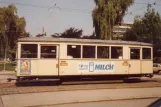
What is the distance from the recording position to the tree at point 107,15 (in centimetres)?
4041

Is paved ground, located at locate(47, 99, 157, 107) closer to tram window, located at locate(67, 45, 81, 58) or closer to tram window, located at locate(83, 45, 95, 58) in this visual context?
tram window, located at locate(67, 45, 81, 58)

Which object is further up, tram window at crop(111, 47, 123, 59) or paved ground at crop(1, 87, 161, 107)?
tram window at crop(111, 47, 123, 59)

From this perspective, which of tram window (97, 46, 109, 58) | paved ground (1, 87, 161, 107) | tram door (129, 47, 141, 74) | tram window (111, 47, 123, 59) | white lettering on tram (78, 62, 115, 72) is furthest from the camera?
tram door (129, 47, 141, 74)

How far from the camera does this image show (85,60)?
17.5 metres

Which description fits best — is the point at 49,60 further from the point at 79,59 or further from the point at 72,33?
the point at 72,33

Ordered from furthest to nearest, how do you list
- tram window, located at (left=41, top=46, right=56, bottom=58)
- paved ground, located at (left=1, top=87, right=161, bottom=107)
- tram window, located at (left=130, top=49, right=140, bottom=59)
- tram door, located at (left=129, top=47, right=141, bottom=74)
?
tram window, located at (left=130, top=49, right=140, bottom=59), tram door, located at (left=129, top=47, right=141, bottom=74), tram window, located at (left=41, top=46, right=56, bottom=58), paved ground, located at (left=1, top=87, right=161, bottom=107)

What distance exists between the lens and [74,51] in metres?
17.3

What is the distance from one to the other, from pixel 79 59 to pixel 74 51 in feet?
2.01

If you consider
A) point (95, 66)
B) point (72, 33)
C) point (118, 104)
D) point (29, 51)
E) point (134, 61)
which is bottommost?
point (118, 104)

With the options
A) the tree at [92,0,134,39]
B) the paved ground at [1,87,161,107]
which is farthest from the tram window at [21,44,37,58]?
the tree at [92,0,134,39]

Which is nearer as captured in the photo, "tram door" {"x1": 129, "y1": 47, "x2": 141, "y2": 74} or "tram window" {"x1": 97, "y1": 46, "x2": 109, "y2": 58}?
"tram window" {"x1": 97, "y1": 46, "x2": 109, "y2": 58}

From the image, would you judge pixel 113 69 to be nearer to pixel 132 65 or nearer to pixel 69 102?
pixel 132 65

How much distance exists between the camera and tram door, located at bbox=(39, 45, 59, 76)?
16.5 m

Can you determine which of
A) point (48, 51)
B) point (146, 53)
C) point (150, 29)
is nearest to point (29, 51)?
point (48, 51)
